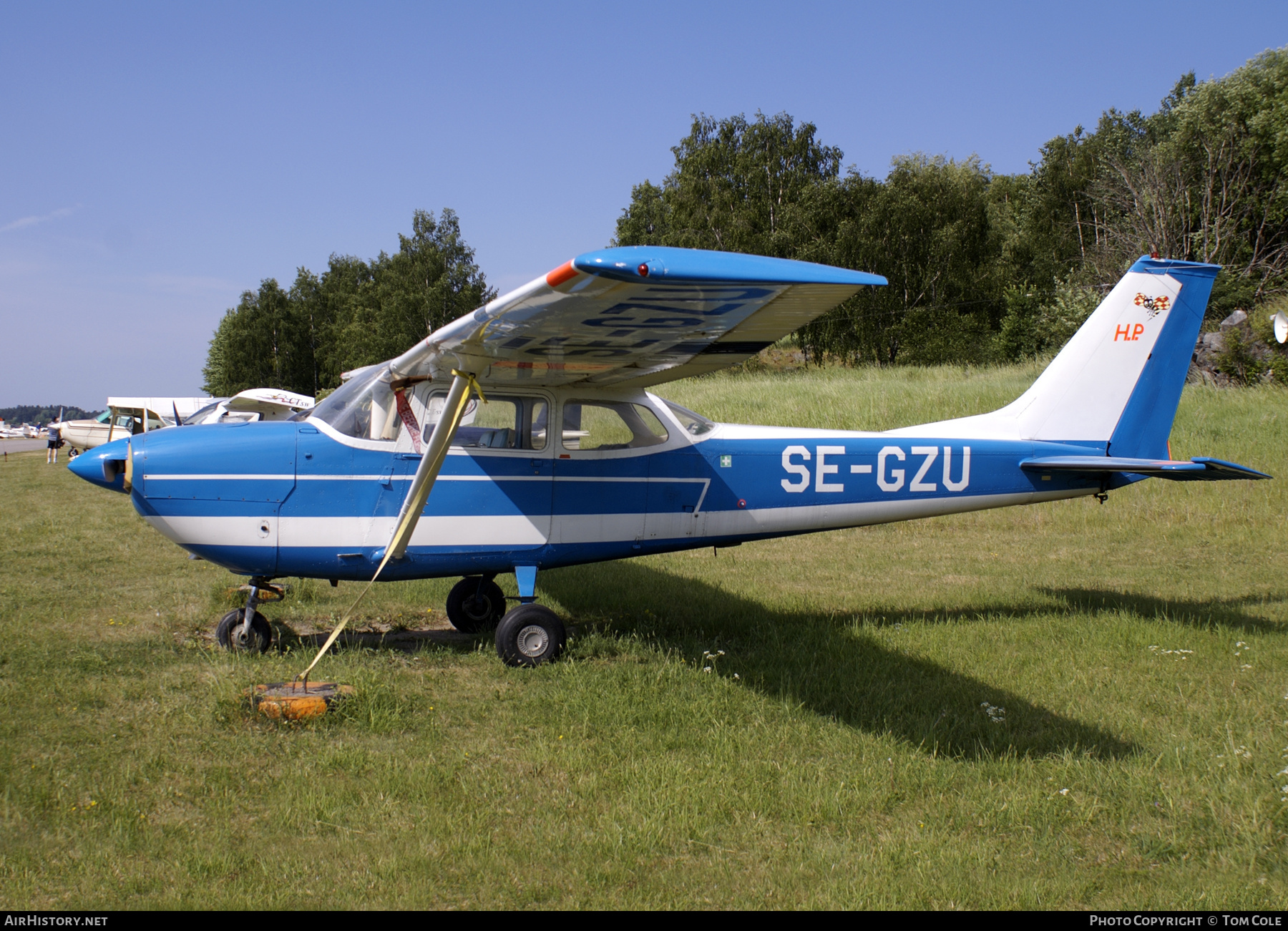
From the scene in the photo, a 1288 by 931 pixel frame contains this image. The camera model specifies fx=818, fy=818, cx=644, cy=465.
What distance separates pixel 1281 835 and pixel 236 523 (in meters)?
5.96

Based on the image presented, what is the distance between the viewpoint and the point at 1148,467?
22.2 feet

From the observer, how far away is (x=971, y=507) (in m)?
7.10

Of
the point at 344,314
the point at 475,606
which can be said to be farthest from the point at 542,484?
the point at 344,314

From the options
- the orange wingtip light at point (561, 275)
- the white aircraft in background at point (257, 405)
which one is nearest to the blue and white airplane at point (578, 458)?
the orange wingtip light at point (561, 275)

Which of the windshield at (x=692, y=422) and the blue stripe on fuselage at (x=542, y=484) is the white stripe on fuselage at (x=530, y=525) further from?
the windshield at (x=692, y=422)

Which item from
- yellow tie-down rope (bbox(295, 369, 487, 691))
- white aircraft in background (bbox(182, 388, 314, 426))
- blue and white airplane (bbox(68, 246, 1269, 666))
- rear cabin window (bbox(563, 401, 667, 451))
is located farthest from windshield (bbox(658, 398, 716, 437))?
white aircraft in background (bbox(182, 388, 314, 426))

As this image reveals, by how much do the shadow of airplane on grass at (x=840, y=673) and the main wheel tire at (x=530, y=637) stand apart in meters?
0.94

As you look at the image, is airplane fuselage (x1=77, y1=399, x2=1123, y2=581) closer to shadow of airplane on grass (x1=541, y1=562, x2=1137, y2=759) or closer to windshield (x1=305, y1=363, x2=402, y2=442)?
windshield (x1=305, y1=363, x2=402, y2=442)

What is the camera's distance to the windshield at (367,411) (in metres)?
5.85

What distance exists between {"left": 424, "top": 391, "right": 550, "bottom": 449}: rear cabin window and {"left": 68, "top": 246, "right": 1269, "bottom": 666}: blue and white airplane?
0.02 metres

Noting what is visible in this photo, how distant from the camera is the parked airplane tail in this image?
7.30m

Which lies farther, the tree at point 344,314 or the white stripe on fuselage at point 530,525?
the tree at point 344,314
